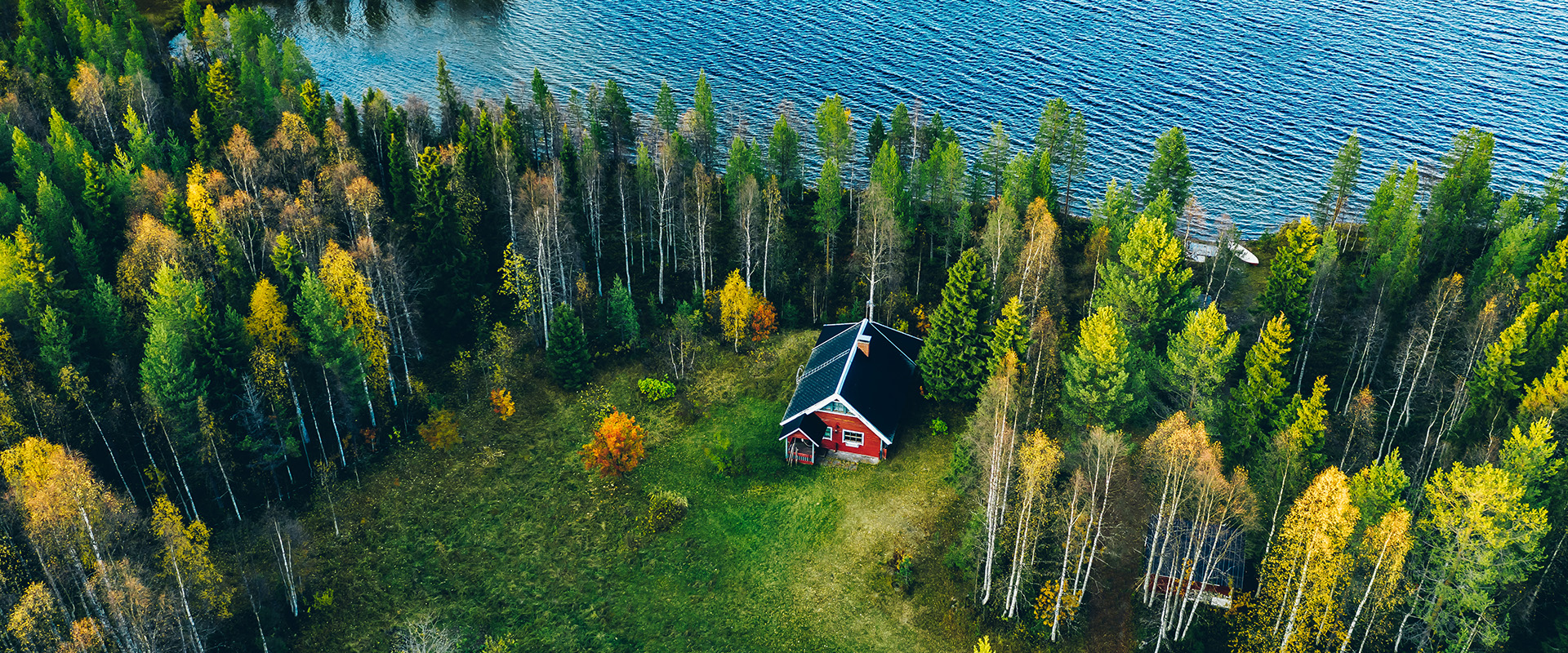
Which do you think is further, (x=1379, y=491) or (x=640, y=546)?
(x=640, y=546)

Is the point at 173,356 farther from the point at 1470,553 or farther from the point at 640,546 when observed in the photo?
the point at 1470,553

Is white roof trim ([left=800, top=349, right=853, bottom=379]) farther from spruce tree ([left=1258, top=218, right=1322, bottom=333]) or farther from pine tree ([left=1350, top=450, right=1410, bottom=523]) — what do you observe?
pine tree ([left=1350, top=450, right=1410, bottom=523])

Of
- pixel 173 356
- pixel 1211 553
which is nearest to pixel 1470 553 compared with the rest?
pixel 1211 553

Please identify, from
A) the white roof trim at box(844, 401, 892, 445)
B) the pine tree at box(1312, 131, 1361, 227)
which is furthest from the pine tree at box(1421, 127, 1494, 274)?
the white roof trim at box(844, 401, 892, 445)

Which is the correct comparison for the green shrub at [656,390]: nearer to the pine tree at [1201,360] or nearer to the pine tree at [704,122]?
the pine tree at [704,122]

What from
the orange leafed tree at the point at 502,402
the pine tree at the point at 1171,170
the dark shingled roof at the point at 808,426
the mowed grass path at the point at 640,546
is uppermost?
the pine tree at the point at 1171,170

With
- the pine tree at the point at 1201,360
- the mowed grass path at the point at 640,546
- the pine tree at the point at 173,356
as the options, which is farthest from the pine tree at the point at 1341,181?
the pine tree at the point at 173,356

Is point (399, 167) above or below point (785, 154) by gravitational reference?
below
